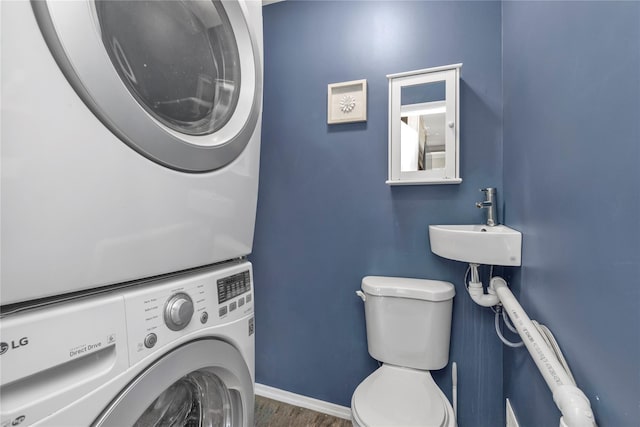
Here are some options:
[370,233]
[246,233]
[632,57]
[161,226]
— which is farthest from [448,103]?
[161,226]

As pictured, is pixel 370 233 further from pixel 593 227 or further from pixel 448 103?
pixel 593 227

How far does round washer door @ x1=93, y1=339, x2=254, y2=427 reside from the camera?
0.50 metres

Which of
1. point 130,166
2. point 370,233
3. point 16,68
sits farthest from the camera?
→ point 370,233

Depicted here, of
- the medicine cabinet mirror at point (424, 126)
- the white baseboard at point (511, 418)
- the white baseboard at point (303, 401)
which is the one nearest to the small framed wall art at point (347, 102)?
the medicine cabinet mirror at point (424, 126)

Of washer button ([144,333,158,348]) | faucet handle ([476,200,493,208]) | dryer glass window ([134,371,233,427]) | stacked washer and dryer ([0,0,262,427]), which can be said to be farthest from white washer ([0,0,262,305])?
faucet handle ([476,200,493,208])

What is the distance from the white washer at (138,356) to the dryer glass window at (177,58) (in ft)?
1.17

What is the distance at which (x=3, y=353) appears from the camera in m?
0.37

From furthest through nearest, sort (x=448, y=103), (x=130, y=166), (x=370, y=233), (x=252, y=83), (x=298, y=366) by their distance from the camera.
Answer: (x=298, y=366) < (x=370, y=233) < (x=448, y=103) < (x=252, y=83) < (x=130, y=166)

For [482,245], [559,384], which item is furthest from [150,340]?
[482,245]

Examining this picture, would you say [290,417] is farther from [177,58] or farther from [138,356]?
[177,58]

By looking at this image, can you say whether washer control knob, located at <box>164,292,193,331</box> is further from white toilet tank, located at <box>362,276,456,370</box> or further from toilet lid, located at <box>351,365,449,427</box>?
white toilet tank, located at <box>362,276,456,370</box>

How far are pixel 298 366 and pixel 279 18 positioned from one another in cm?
193

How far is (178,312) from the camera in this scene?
1.89 feet

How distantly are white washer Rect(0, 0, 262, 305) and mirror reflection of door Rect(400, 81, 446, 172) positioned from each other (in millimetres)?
811
